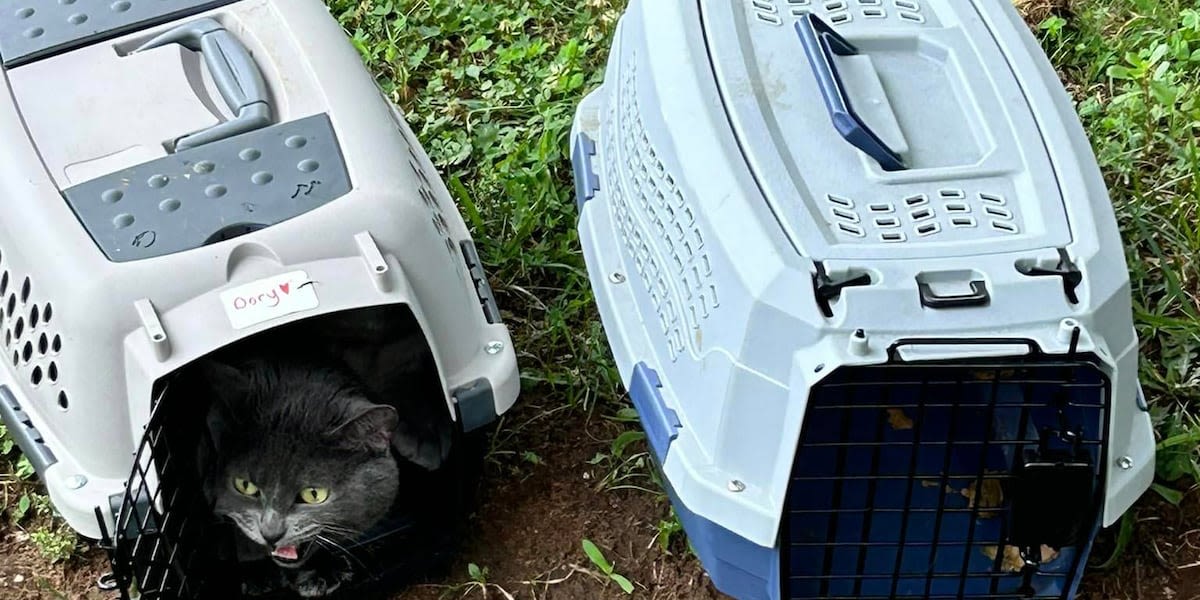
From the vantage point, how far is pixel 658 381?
5.29 feet

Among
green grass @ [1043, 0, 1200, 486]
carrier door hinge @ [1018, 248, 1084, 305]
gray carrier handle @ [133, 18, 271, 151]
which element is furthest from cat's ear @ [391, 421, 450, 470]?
green grass @ [1043, 0, 1200, 486]

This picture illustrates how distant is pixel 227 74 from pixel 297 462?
56 cm

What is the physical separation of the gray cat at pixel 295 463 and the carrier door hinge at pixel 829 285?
56 centimetres

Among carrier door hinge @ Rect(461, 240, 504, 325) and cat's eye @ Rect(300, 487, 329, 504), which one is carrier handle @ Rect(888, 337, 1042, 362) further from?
cat's eye @ Rect(300, 487, 329, 504)

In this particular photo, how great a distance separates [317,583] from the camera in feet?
5.34

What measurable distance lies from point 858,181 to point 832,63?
0.60ft

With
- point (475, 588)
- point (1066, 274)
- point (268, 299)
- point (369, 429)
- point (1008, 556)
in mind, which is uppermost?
point (1066, 274)

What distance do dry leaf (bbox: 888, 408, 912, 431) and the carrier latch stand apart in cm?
18

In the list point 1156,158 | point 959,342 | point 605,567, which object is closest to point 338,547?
point 605,567

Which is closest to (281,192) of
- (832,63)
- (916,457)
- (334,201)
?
(334,201)

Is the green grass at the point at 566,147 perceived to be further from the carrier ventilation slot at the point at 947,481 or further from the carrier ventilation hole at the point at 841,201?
the carrier ventilation hole at the point at 841,201

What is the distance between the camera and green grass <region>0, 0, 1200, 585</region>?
1.85 metres

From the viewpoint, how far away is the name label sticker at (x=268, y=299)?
1.43m

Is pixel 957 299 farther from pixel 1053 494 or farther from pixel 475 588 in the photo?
pixel 475 588
